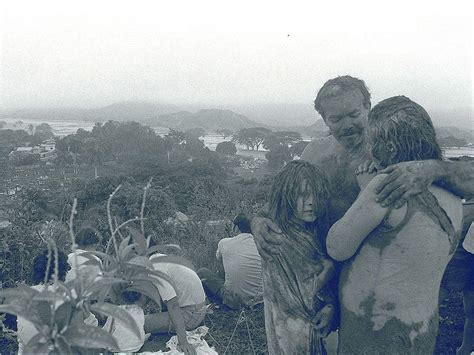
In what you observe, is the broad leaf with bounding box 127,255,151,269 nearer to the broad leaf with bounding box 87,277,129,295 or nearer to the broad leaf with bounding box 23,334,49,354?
the broad leaf with bounding box 87,277,129,295

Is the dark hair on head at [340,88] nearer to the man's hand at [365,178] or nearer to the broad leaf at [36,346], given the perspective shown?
the man's hand at [365,178]

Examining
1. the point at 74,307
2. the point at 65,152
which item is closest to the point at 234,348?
the point at 74,307

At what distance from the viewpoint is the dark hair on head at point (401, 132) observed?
179 cm

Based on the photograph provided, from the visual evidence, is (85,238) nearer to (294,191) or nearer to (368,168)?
(294,191)

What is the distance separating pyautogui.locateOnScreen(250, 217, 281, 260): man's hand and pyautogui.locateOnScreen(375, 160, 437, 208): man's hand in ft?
1.66

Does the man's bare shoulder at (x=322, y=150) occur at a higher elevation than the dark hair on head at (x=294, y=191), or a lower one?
higher

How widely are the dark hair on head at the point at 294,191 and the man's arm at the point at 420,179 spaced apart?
1.14ft

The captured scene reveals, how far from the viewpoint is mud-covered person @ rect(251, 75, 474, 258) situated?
67.8 inches

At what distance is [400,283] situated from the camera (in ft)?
6.06

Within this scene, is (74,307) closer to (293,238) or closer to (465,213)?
(293,238)

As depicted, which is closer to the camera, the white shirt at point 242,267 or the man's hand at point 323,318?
the man's hand at point 323,318

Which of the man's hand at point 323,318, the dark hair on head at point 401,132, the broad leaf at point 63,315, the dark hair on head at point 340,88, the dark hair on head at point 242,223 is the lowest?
the dark hair on head at point 242,223

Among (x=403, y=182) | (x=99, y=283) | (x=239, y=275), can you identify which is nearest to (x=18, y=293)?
(x=99, y=283)

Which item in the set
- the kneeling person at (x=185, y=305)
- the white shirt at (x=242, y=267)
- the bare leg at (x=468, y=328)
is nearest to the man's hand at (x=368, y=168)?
the bare leg at (x=468, y=328)
